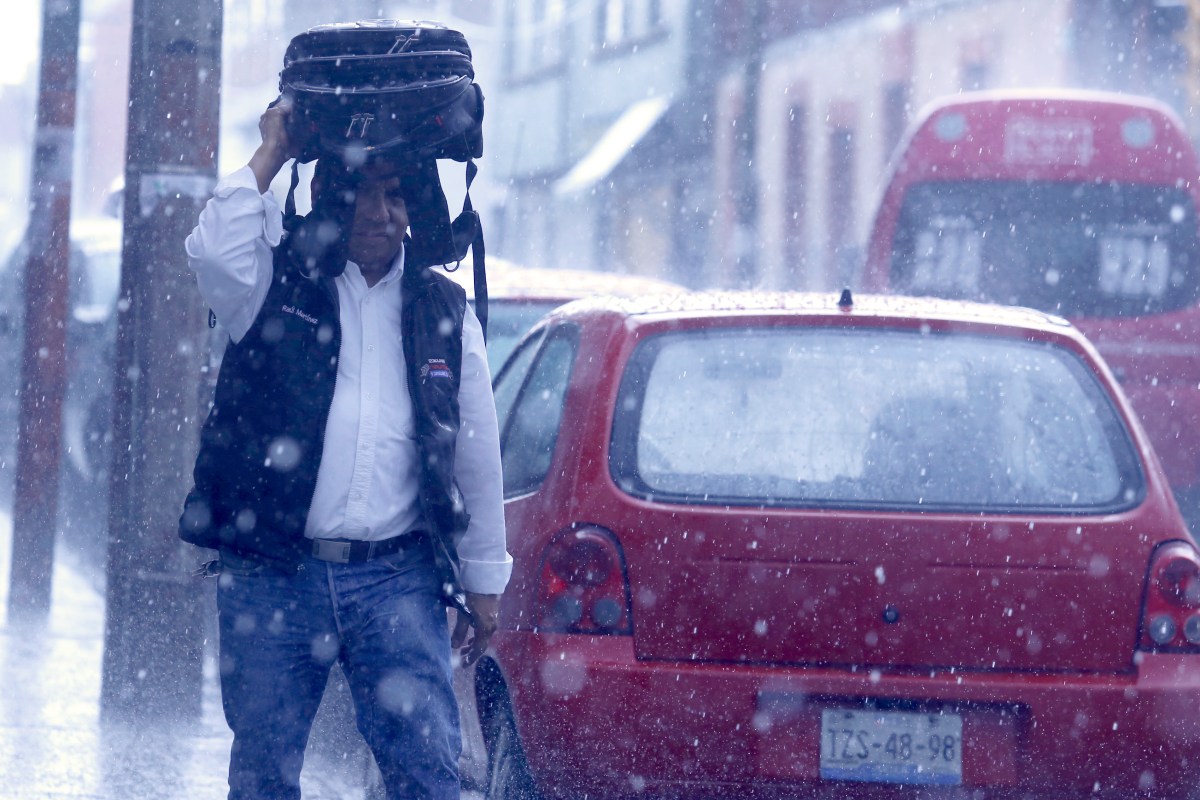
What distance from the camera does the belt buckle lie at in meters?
3.96

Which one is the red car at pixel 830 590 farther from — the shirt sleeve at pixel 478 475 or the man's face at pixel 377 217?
the man's face at pixel 377 217

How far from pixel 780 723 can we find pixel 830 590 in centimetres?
32

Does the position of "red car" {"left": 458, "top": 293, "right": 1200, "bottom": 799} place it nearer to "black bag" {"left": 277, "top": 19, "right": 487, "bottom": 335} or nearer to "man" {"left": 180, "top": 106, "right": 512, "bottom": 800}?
"man" {"left": 180, "top": 106, "right": 512, "bottom": 800}

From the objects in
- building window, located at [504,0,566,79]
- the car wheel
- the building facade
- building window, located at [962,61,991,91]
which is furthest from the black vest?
building window, located at [504,0,566,79]

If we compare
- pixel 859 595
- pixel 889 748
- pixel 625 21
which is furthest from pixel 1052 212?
pixel 625 21

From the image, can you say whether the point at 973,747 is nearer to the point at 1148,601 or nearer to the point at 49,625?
the point at 1148,601

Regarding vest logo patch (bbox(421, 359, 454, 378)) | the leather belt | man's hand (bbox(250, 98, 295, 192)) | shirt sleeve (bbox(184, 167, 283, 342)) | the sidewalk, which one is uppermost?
man's hand (bbox(250, 98, 295, 192))

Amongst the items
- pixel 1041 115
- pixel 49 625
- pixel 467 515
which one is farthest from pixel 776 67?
pixel 467 515

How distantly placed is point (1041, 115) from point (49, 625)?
632 cm

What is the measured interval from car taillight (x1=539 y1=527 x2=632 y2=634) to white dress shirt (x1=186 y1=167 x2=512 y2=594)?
0.64 meters

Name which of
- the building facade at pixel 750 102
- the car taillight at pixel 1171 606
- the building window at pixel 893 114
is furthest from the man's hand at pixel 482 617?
the building window at pixel 893 114

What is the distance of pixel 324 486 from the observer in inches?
156

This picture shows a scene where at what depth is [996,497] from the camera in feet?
16.3

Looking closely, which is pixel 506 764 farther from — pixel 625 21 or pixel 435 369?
pixel 625 21
